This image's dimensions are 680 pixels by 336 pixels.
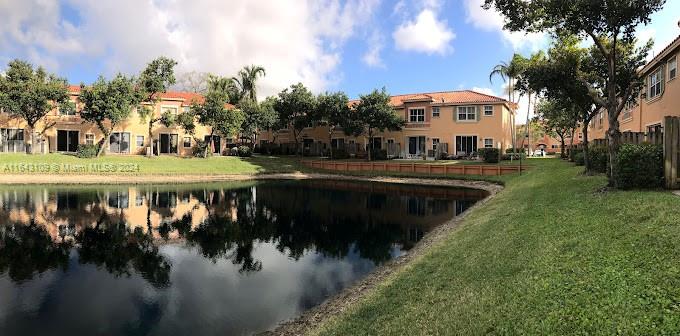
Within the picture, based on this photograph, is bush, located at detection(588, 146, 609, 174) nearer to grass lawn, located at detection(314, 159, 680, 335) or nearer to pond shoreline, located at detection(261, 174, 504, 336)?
Answer: pond shoreline, located at detection(261, 174, 504, 336)

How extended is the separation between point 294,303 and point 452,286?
4.30 metres

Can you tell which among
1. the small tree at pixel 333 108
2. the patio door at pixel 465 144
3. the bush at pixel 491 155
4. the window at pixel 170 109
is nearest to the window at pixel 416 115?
the patio door at pixel 465 144

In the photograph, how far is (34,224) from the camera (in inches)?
755

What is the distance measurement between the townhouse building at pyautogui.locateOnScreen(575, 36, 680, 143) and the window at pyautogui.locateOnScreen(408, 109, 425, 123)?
23019 millimetres

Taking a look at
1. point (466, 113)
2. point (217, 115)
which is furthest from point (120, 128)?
point (466, 113)

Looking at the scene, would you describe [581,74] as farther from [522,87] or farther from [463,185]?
[463,185]

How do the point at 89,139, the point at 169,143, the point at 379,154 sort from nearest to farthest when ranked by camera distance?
the point at 89,139, the point at 379,154, the point at 169,143

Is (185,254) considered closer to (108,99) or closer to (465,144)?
(108,99)

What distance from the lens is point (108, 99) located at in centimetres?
4200

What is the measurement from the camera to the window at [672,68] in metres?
21.1

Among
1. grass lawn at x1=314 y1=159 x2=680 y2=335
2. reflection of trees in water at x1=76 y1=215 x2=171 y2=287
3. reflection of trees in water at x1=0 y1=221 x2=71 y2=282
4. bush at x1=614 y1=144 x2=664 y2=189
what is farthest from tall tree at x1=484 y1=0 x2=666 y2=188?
reflection of trees in water at x1=0 y1=221 x2=71 y2=282

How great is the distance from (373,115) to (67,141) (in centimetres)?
3495

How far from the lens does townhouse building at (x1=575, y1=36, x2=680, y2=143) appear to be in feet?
69.3

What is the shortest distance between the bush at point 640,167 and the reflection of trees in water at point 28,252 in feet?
58.7
